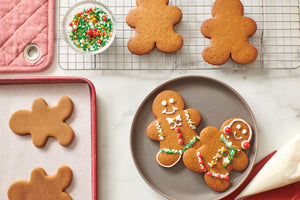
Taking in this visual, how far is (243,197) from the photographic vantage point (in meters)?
1.23

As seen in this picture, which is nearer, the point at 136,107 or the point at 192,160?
the point at 192,160

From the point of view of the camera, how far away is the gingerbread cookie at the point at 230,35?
1.24 metres

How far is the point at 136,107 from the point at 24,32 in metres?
0.56

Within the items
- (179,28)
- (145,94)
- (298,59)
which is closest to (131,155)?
(145,94)

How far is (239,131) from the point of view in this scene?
122 cm

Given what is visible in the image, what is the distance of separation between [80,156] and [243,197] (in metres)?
0.66

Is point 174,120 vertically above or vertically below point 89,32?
below

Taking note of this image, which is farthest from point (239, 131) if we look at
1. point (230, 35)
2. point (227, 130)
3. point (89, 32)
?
point (89, 32)

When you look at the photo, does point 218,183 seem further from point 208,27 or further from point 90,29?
point 90,29

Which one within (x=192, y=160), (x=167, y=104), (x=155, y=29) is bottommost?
(x=192, y=160)

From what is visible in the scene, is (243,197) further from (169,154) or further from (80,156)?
(80,156)

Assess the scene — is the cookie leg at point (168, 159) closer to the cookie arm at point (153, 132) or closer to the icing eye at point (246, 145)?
the cookie arm at point (153, 132)

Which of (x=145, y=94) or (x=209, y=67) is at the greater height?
(x=209, y=67)

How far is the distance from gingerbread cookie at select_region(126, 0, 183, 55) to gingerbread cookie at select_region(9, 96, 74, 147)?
14.4 inches
